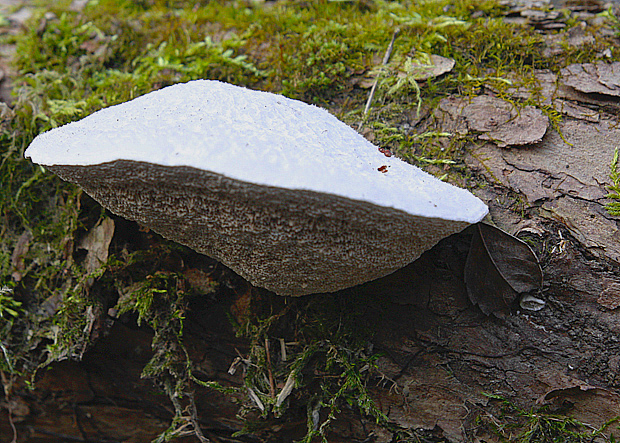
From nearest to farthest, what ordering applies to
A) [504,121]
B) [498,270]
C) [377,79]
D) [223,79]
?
[498,270]
[504,121]
[377,79]
[223,79]

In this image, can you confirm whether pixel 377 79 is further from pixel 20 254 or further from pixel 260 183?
pixel 20 254

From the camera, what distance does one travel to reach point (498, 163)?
1489 mm

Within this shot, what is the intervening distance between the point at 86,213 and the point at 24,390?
114cm

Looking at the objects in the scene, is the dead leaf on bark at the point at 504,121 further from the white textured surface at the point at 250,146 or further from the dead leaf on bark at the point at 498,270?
the white textured surface at the point at 250,146

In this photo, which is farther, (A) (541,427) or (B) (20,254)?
(B) (20,254)

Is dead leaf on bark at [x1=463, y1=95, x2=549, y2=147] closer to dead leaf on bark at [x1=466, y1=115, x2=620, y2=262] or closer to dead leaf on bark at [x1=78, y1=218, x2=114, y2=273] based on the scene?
dead leaf on bark at [x1=466, y1=115, x2=620, y2=262]

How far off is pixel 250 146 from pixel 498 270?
911mm

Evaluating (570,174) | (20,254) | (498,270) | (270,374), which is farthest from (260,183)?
(20,254)

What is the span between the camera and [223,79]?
1.94 m

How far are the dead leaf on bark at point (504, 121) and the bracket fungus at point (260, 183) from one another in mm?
517

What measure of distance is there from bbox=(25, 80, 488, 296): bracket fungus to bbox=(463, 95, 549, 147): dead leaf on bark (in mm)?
517

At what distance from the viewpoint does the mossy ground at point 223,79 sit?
5.26 ft

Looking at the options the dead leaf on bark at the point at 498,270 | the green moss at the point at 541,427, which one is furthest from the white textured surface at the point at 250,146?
the green moss at the point at 541,427

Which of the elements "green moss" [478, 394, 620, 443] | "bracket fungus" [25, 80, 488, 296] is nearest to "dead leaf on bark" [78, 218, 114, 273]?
"bracket fungus" [25, 80, 488, 296]
